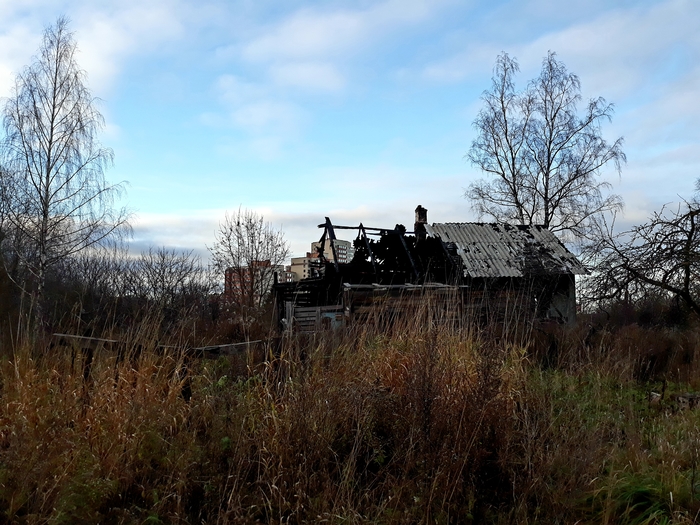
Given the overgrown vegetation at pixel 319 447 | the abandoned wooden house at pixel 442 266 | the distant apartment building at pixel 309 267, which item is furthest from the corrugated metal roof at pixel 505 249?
the overgrown vegetation at pixel 319 447

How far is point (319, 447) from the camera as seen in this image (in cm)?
354

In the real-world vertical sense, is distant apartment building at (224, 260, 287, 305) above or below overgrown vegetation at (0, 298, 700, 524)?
above

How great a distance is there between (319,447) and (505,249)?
17.3m

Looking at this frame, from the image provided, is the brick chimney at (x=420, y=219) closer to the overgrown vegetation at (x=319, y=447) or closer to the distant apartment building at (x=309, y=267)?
the distant apartment building at (x=309, y=267)

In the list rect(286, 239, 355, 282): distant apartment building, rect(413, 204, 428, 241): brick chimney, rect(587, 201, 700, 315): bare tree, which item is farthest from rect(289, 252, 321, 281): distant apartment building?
rect(587, 201, 700, 315): bare tree

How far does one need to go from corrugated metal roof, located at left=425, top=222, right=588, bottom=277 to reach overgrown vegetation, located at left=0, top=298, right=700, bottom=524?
42.0 feet

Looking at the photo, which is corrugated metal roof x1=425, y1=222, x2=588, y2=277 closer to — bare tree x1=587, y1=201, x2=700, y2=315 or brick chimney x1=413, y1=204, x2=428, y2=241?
brick chimney x1=413, y1=204, x2=428, y2=241

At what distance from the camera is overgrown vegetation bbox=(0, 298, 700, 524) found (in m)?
3.21

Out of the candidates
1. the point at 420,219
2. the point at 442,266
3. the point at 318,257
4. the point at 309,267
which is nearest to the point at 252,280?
the point at 309,267

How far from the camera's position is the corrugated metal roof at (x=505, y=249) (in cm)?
1778

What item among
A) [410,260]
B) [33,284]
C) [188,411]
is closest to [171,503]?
[188,411]

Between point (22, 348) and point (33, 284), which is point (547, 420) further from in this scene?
point (33, 284)

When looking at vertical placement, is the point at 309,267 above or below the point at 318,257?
below

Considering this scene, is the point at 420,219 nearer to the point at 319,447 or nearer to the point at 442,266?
the point at 442,266
